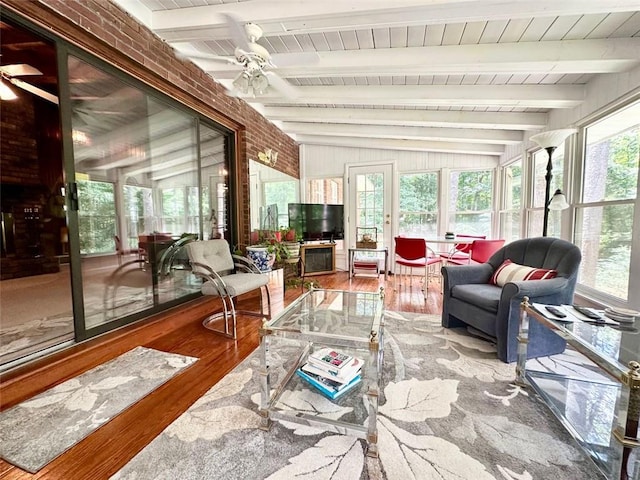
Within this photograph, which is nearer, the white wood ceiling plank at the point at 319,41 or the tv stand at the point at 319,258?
the white wood ceiling plank at the point at 319,41

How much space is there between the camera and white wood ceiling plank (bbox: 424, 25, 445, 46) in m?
2.05

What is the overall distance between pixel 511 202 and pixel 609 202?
1.92 meters

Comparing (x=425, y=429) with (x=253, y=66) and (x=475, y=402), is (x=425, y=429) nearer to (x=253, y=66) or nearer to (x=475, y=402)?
(x=475, y=402)

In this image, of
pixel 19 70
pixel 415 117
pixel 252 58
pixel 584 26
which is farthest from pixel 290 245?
pixel 584 26

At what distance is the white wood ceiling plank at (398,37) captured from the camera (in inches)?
83.0

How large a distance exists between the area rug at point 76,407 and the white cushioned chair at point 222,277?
1.90 feet

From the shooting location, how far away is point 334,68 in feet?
8.07

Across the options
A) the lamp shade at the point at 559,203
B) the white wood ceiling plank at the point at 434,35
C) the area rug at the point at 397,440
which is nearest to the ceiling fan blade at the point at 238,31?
the white wood ceiling plank at the point at 434,35

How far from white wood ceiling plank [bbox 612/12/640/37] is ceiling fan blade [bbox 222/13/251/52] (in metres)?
2.54

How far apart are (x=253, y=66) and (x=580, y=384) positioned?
9.68 feet

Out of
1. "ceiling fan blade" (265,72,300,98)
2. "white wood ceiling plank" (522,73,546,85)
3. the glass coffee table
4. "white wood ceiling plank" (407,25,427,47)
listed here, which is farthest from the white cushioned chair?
"white wood ceiling plank" (522,73,546,85)

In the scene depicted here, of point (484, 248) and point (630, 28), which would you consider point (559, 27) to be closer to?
point (630, 28)

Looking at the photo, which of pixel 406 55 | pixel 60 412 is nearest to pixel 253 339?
pixel 60 412

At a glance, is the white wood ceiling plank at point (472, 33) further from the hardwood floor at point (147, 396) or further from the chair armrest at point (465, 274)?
the hardwood floor at point (147, 396)
